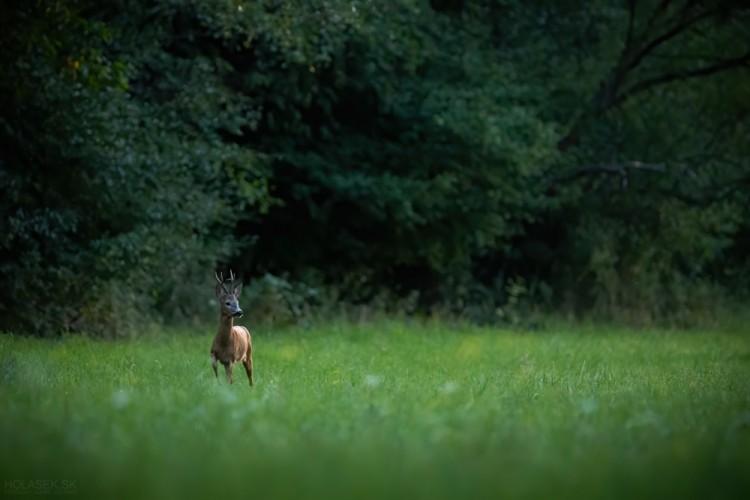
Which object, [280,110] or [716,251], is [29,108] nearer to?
[280,110]

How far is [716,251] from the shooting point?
31766mm

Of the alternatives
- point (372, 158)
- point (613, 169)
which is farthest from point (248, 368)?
point (613, 169)

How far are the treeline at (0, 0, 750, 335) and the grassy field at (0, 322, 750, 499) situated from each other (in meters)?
4.75

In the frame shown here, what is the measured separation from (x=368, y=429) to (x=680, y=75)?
79.6 feet

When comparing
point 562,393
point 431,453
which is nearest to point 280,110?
point 562,393

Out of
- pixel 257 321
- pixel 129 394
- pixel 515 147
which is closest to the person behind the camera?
pixel 129 394

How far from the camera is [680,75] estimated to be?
30.6 meters

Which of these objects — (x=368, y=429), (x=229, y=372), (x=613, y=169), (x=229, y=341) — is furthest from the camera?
(x=613, y=169)

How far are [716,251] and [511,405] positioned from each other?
2304 cm

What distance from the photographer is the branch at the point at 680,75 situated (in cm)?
3014

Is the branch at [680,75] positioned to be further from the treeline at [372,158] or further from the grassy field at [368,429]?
the grassy field at [368,429]

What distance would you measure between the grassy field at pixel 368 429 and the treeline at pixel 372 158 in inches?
187

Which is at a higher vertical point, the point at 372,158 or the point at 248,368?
the point at 372,158

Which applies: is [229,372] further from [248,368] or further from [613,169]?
[613,169]
